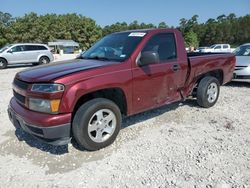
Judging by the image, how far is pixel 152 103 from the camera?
15.7ft

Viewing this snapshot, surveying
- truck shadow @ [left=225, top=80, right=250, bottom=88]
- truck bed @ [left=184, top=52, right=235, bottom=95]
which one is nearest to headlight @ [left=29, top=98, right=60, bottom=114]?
truck bed @ [left=184, top=52, right=235, bottom=95]

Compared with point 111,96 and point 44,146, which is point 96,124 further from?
point 44,146

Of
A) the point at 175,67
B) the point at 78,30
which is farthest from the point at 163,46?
the point at 78,30

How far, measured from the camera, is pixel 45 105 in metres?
3.60

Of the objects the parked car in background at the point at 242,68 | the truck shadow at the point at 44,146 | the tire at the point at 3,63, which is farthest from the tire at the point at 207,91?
the tire at the point at 3,63

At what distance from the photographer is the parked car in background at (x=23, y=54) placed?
17.8 metres

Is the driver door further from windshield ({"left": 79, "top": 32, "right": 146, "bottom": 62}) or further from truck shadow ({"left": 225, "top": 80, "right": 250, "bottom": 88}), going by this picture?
truck shadow ({"left": 225, "top": 80, "right": 250, "bottom": 88})

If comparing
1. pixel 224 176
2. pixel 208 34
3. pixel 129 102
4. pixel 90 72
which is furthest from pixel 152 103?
pixel 208 34

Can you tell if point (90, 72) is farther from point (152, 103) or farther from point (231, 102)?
point (231, 102)

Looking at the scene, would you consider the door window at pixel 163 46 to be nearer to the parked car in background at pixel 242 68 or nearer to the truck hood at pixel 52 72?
the truck hood at pixel 52 72

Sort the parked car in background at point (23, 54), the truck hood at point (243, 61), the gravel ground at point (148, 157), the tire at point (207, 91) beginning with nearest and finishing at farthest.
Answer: the gravel ground at point (148, 157), the tire at point (207, 91), the truck hood at point (243, 61), the parked car in background at point (23, 54)

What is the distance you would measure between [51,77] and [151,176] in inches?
75.0

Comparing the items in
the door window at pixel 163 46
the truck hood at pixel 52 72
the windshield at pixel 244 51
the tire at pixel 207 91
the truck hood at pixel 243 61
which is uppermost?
the door window at pixel 163 46

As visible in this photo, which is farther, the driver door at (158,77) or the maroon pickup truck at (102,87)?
the driver door at (158,77)
